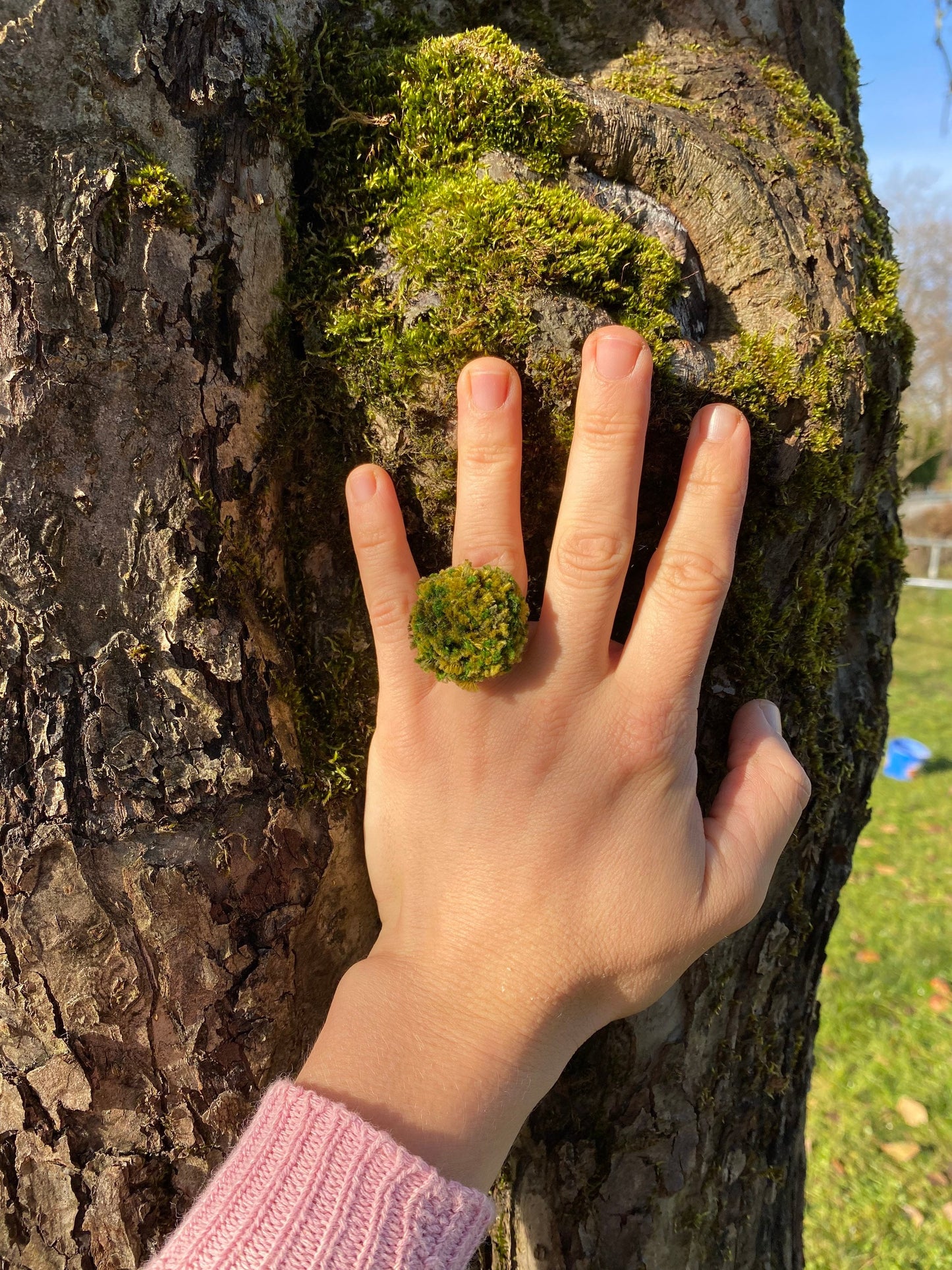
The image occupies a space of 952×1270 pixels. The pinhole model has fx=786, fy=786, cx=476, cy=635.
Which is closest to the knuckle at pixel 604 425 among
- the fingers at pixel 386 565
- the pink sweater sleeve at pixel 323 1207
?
the fingers at pixel 386 565

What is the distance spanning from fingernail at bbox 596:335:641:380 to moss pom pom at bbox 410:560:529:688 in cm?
42

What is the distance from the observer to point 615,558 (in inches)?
61.2

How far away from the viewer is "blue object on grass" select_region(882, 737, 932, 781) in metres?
8.59

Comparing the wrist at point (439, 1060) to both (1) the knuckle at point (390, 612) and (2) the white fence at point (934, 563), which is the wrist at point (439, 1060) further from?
(2) the white fence at point (934, 563)

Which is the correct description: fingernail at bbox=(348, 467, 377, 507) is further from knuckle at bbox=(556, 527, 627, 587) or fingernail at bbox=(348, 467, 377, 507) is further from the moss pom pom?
knuckle at bbox=(556, 527, 627, 587)

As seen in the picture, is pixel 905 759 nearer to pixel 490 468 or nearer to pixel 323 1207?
pixel 490 468

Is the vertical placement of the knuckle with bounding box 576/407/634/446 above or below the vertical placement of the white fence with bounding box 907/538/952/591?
above

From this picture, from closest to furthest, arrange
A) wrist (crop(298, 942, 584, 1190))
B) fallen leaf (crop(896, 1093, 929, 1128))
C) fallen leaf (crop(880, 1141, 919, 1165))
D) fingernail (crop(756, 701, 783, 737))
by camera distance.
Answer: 1. wrist (crop(298, 942, 584, 1190))
2. fingernail (crop(756, 701, 783, 737))
3. fallen leaf (crop(880, 1141, 919, 1165))
4. fallen leaf (crop(896, 1093, 929, 1128))

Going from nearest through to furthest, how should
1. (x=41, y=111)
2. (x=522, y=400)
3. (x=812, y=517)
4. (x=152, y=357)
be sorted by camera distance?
(x=41, y=111)
(x=152, y=357)
(x=522, y=400)
(x=812, y=517)

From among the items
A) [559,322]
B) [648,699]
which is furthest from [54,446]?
[648,699]

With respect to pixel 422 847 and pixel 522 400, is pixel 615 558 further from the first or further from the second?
pixel 422 847

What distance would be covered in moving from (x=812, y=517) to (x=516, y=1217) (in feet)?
6.24

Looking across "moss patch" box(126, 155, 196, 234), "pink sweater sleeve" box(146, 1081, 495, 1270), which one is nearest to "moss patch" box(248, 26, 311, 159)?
"moss patch" box(126, 155, 196, 234)

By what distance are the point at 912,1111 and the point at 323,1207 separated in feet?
15.1
